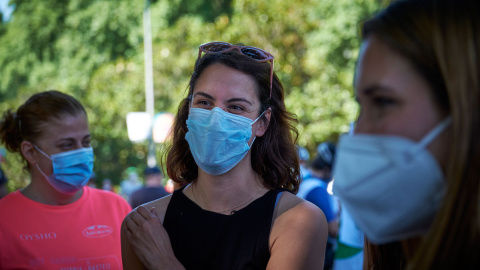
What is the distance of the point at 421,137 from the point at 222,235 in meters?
1.35

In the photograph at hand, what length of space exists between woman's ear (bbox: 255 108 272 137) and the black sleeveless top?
35 cm

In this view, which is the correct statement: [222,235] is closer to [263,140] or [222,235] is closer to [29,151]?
[263,140]

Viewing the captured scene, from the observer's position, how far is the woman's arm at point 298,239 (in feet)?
7.57

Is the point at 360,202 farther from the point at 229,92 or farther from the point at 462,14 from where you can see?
the point at 229,92

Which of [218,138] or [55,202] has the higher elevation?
[218,138]

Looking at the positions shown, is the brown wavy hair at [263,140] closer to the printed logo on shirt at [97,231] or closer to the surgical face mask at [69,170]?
the printed logo on shirt at [97,231]

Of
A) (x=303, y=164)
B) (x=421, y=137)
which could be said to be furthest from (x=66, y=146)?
(x=303, y=164)

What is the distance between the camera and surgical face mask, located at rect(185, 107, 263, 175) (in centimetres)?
259

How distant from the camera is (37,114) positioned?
11.5ft

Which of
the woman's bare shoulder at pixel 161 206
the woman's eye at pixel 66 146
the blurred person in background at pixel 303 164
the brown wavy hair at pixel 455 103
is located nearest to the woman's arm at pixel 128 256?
the woman's bare shoulder at pixel 161 206

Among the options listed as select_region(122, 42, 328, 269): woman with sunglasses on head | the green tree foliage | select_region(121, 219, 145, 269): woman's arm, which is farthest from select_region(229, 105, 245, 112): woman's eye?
the green tree foliage

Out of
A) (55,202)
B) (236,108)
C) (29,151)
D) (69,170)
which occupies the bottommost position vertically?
(55,202)

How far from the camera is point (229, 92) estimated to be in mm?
2627

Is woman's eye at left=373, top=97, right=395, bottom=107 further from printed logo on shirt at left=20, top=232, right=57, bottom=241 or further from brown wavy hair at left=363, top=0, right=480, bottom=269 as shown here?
printed logo on shirt at left=20, top=232, right=57, bottom=241
